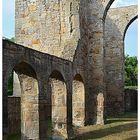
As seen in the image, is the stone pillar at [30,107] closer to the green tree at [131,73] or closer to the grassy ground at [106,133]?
the grassy ground at [106,133]

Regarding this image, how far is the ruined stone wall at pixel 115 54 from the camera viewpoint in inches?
782

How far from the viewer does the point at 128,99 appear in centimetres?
2348

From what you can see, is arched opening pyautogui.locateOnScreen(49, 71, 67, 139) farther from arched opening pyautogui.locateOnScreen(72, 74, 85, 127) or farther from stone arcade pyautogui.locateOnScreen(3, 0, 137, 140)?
arched opening pyautogui.locateOnScreen(72, 74, 85, 127)

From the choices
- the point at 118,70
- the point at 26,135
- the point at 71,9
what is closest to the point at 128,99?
the point at 118,70

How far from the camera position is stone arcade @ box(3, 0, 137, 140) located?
32.1 feet

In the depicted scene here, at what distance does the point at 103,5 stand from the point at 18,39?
4.33 m

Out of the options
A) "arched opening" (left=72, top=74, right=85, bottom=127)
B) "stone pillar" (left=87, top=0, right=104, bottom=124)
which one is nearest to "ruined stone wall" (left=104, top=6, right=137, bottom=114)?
"stone pillar" (left=87, top=0, right=104, bottom=124)

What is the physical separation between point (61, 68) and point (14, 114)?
216 cm

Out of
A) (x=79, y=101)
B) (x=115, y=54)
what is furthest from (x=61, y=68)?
(x=115, y=54)

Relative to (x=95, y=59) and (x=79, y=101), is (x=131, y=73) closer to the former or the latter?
(x=95, y=59)

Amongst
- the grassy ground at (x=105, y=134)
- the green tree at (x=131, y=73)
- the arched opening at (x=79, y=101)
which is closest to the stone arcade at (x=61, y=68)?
the arched opening at (x=79, y=101)

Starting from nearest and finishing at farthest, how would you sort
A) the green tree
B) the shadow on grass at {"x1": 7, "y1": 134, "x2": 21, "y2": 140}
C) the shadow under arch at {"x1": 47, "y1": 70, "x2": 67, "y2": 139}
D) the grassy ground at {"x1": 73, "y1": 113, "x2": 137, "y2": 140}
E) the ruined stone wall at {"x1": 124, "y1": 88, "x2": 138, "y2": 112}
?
the grassy ground at {"x1": 73, "y1": 113, "x2": 137, "y2": 140} → the shadow on grass at {"x1": 7, "y1": 134, "x2": 21, "y2": 140} → the shadow under arch at {"x1": 47, "y1": 70, "x2": 67, "y2": 139} → the ruined stone wall at {"x1": 124, "y1": 88, "x2": 138, "y2": 112} → the green tree

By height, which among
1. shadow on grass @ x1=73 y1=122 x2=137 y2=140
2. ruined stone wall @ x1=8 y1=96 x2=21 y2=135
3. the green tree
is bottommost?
shadow on grass @ x1=73 y1=122 x2=137 y2=140

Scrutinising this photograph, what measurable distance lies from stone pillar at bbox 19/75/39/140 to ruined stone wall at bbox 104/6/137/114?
392 inches
